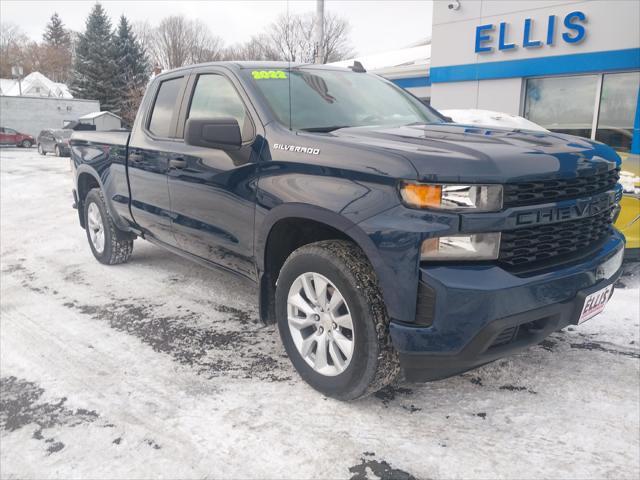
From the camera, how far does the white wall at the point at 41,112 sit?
4066cm

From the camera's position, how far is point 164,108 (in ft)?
14.0

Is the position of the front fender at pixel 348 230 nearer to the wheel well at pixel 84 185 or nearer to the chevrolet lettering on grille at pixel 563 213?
the chevrolet lettering on grille at pixel 563 213

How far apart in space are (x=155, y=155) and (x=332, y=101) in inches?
60.4

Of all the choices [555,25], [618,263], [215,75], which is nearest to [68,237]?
[215,75]

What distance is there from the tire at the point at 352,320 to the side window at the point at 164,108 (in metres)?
1.95

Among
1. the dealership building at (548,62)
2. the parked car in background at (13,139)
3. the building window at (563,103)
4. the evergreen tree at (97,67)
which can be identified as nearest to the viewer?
the dealership building at (548,62)

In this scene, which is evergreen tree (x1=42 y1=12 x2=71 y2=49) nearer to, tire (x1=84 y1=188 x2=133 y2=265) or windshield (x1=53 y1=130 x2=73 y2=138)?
windshield (x1=53 y1=130 x2=73 y2=138)

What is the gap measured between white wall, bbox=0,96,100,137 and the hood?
44.0 m

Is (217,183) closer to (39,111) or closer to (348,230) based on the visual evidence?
(348,230)

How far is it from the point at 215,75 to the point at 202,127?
34.2 inches

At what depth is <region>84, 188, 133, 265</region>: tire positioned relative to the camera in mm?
5230

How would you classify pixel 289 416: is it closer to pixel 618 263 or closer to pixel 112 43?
pixel 618 263

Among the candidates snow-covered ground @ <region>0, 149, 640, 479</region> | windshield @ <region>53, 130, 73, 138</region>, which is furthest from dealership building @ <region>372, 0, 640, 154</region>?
windshield @ <region>53, 130, 73, 138</region>

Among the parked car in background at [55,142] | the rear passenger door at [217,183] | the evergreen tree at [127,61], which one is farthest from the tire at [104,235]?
the evergreen tree at [127,61]
